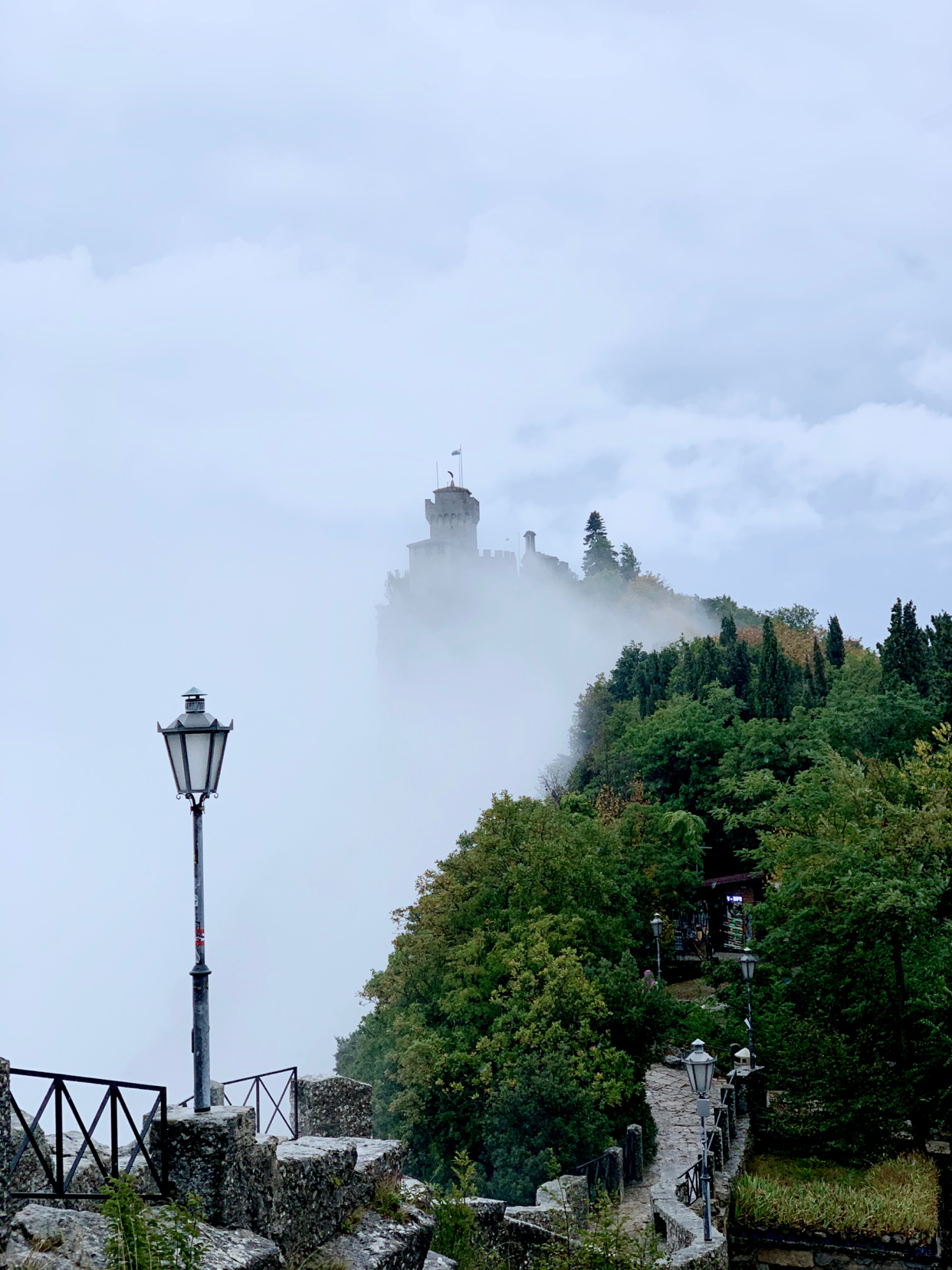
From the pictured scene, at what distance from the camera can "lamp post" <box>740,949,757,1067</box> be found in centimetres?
1952

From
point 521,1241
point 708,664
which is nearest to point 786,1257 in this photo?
point 521,1241

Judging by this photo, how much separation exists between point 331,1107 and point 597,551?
115841 mm

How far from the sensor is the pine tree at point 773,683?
1809 inches

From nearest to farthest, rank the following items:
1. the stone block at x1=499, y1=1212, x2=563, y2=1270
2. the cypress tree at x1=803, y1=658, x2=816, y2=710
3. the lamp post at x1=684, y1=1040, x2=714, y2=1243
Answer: the stone block at x1=499, y1=1212, x2=563, y2=1270, the lamp post at x1=684, y1=1040, x2=714, y2=1243, the cypress tree at x1=803, y1=658, x2=816, y2=710

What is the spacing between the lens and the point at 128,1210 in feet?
16.9

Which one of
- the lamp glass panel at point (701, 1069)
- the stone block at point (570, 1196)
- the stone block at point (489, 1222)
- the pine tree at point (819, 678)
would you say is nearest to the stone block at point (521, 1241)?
the stone block at point (489, 1222)

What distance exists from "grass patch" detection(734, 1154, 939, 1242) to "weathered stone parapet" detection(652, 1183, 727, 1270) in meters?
1.86

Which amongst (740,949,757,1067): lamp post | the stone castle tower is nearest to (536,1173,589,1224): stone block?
(740,949,757,1067): lamp post

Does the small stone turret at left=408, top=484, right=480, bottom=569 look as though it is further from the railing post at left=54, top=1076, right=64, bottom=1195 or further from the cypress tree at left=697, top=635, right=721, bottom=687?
the railing post at left=54, top=1076, right=64, bottom=1195

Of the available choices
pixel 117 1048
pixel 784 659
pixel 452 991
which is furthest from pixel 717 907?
pixel 117 1048

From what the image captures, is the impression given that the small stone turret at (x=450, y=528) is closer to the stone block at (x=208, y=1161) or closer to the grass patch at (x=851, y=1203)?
the grass patch at (x=851, y=1203)

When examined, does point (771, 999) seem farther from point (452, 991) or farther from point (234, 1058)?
point (234, 1058)

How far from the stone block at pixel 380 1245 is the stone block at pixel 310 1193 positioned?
0.43 ft

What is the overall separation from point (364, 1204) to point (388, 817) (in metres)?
109
